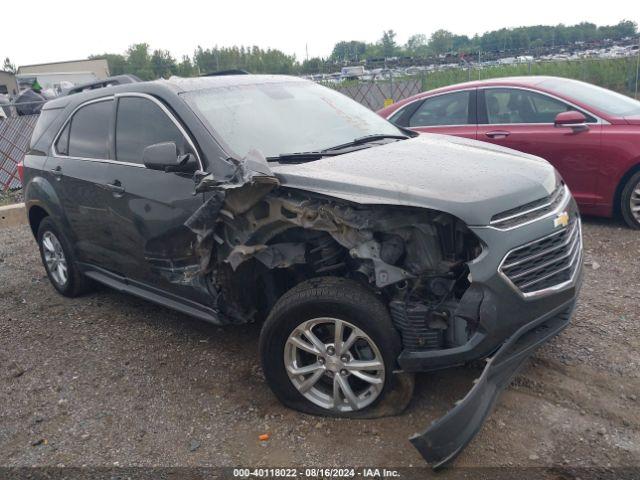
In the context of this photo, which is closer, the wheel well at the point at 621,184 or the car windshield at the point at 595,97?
the wheel well at the point at 621,184

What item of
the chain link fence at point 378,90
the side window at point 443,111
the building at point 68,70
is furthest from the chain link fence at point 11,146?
the building at point 68,70

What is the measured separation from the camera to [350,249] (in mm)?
2990

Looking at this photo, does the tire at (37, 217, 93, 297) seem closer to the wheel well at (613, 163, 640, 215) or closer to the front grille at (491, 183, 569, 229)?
the front grille at (491, 183, 569, 229)

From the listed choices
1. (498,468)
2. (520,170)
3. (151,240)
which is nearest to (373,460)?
(498,468)

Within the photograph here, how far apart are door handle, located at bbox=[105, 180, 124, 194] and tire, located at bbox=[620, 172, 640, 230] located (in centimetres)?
487

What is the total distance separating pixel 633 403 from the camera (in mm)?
3135

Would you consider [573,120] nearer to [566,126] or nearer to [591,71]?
[566,126]

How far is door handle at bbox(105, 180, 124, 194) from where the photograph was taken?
13.6ft

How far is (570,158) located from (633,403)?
11.8ft

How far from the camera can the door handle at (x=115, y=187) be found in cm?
413

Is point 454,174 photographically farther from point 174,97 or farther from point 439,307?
point 174,97

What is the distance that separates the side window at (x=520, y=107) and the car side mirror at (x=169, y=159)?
442 centimetres

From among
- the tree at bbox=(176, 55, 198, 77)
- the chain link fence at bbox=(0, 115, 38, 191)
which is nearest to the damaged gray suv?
the chain link fence at bbox=(0, 115, 38, 191)

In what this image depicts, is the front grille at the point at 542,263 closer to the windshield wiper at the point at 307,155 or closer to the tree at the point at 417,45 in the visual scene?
the windshield wiper at the point at 307,155
